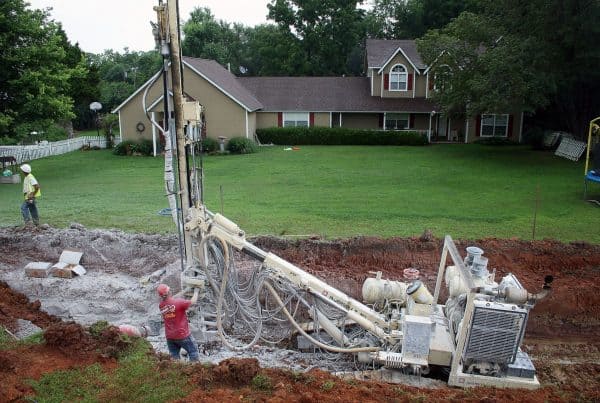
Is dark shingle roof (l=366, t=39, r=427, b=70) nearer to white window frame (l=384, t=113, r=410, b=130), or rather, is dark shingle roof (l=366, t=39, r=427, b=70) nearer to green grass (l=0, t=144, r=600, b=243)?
white window frame (l=384, t=113, r=410, b=130)

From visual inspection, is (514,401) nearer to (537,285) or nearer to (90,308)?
(537,285)

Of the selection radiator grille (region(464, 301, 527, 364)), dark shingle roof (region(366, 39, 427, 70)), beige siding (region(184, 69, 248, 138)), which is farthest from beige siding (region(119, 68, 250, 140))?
radiator grille (region(464, 301, 527, 364))

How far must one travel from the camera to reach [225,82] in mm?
36375

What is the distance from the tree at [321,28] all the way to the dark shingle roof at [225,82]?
14.0 metres

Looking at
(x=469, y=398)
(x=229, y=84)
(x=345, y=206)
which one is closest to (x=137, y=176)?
(x=345, y=206)

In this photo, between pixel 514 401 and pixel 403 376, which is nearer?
pixel 514 401

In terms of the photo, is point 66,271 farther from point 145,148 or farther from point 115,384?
point 145,148

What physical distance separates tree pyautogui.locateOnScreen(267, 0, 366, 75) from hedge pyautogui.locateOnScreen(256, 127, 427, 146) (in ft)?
54.6

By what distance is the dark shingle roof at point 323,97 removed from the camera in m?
39.2

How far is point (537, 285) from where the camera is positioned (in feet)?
37.6

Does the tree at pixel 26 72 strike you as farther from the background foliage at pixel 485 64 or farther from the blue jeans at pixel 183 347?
the blue jeans at pixel 183 347

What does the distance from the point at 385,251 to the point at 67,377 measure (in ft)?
25.8

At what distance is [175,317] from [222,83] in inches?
1148

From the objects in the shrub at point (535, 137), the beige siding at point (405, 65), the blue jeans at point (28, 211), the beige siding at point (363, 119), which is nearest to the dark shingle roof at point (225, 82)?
the beige siding at point (363, 119)
